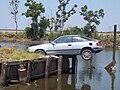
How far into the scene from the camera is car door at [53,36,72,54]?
24.4 meters

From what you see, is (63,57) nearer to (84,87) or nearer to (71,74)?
(71,74)

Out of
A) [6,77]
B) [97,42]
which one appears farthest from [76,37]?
[6,77]

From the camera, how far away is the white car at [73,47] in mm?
23953

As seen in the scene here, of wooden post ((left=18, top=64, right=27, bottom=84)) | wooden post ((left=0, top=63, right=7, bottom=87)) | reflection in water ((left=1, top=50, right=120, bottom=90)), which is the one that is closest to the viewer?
wooden post ((left=0, top=63, right=7, bottom=87))

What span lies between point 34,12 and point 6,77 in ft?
176

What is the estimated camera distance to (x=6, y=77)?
65.6ft

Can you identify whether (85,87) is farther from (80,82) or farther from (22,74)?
(22,74)

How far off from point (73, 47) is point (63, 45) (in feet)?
2.23

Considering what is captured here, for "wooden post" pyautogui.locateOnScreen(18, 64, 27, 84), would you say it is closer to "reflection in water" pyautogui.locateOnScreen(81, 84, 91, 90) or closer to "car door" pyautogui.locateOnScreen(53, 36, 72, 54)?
"reflection in water" pyautogui.locateOnScreen(81, 84, 91, 90)

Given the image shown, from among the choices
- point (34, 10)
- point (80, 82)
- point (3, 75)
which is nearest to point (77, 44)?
→ point (80, 82)

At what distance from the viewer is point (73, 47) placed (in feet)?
80.1

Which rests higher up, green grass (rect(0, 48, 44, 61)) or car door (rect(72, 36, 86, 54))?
car door (rect(72, 36, 86, 54))

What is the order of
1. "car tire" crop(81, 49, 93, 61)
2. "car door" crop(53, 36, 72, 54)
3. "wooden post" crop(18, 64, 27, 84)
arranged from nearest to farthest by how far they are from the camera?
1. "wooden post" crop(18, 64, 27, 84)
2. "car tire" crop(81, 49, 93, 61)
3. "car door" crop(53, 36, 72, 54)

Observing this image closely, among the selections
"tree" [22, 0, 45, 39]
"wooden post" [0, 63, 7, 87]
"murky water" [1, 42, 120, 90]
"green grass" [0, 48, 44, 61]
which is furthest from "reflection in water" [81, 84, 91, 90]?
"tree" [22, 0, 45, 39]
